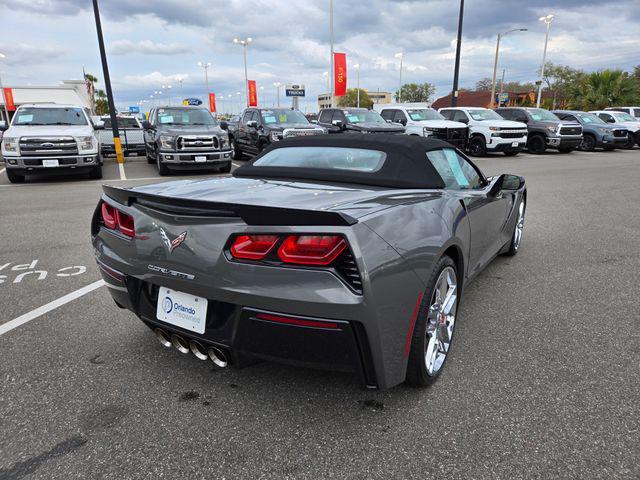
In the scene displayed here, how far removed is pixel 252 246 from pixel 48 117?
464 inches

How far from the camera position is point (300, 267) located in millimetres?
1934

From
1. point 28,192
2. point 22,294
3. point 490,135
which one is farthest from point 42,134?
point 490,135

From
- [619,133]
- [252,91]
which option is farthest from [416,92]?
[619,133]

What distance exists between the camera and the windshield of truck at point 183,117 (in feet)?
42.1

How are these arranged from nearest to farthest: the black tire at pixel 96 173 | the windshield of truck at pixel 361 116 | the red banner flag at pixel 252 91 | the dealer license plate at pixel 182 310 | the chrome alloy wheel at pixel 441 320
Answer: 1. the dealer license plate at pixel 182 310
2. the chrome alloy wheel at pixel 441 320
3. the black tire at pixel 96 173
4. the windshield of truck at pixel 361 116
5. the red banner flag at pixel 252 91

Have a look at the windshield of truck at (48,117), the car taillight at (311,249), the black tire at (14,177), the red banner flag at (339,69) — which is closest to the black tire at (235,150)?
the windshield of truck at (48,117)

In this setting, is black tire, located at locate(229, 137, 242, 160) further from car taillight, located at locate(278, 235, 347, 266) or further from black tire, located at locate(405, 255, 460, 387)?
car taillight, located at locate(278, 235, 347, 266)

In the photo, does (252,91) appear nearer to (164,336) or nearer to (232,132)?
(232,132)

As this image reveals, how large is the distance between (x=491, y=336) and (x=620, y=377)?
29.9 inches

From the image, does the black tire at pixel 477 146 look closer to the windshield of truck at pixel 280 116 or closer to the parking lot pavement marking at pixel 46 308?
the windshield of truck at pixel 280 116

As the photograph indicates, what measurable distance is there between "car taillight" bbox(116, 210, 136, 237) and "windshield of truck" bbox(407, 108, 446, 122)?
16656 mm

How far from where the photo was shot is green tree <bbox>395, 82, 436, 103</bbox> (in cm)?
10262

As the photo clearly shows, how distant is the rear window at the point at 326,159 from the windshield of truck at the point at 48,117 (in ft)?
32.6

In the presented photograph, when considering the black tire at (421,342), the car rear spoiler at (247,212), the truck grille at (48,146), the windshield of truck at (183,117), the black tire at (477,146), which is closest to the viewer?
the car rear spoiler at (247,212)
